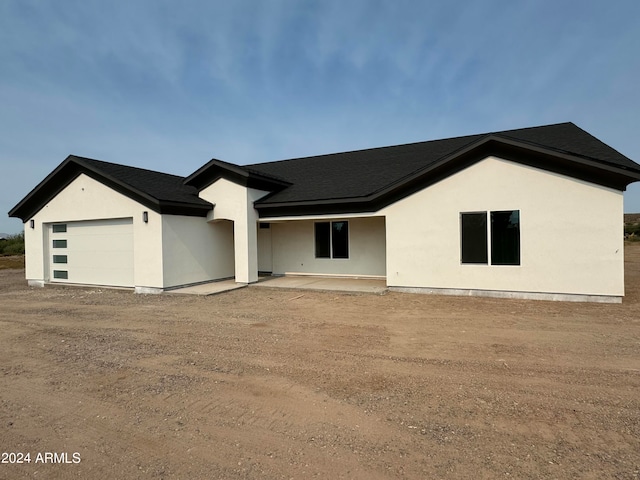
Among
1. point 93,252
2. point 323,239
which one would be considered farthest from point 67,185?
point 323,239

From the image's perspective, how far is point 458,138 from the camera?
15.4m

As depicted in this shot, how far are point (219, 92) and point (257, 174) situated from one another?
8.37 metres

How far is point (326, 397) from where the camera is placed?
4.21 metres

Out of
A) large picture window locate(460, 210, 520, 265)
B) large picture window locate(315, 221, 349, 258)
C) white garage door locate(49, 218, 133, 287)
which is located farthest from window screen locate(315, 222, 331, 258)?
white garage door locate(49, 218, 133, 287)

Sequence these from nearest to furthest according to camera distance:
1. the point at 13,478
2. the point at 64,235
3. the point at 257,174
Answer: the point at 13,478
the point at 257,174
the point at 64,235

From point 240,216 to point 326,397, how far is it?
9.68m

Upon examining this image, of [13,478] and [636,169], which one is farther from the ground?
[636,169]

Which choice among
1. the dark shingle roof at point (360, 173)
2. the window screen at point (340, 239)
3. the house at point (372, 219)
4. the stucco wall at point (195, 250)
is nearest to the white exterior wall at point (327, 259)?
the house at point (372, 219)

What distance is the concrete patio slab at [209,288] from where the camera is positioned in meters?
11.6

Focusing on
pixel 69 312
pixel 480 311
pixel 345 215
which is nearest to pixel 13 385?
pixel 69 312

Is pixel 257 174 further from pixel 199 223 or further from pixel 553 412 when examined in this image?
pixel 553 412

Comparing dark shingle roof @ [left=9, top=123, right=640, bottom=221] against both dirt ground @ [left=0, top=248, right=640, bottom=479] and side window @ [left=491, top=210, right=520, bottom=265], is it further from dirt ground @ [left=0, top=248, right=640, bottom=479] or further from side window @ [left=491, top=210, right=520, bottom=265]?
dirt ground @ [left=0, top=248, right=640, bottom=479]

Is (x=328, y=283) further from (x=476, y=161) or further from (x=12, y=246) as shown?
(x=12, y=246)

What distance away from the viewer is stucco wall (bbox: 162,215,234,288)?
12281mm
